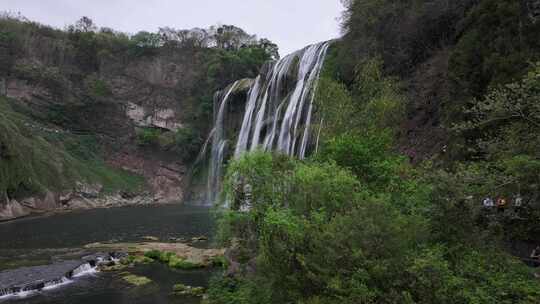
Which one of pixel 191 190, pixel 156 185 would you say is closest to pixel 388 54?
pixel 191 190

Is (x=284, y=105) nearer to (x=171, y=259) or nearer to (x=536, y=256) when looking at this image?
(x=171, y=259)

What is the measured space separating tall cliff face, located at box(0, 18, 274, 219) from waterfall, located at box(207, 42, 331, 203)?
2024 cm

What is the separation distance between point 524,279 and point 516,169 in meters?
2.05

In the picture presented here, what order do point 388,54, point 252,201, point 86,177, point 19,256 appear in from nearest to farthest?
point 252,201
point 19,256
point 388,54
point 86,177

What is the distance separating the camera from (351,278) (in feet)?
25.7

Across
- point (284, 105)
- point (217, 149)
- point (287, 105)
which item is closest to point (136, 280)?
point (287, 105)

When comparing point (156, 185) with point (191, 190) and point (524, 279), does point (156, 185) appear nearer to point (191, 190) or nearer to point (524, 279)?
point (191, 190)

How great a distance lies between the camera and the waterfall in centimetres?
3431

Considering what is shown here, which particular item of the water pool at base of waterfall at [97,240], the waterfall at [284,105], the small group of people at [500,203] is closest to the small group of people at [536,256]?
the small group of people at [500,203]

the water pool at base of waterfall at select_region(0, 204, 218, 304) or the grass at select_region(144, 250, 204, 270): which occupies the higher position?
the grass at select_region(144, 250, 204, 270)

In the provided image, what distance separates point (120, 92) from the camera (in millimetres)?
76688

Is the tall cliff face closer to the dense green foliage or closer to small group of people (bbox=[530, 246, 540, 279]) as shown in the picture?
the dense green foliage

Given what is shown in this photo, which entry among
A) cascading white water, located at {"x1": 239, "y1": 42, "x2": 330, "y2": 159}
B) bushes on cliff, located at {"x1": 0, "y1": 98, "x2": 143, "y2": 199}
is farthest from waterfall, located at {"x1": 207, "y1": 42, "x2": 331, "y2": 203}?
bushes on cliff, located at {"x1": 0, "y1": 98, "x2": 143, "y2": 199}

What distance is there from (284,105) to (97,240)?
1845cm
